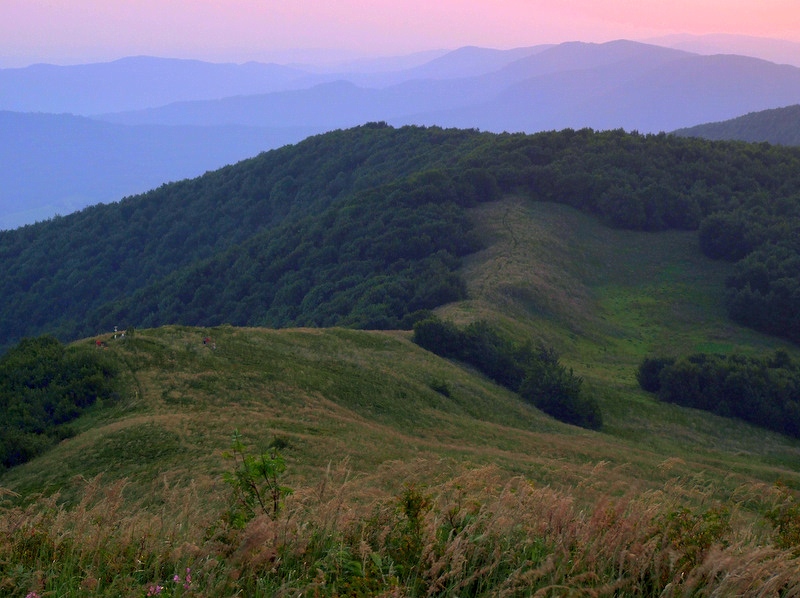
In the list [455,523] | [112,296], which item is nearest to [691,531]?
[455,523]

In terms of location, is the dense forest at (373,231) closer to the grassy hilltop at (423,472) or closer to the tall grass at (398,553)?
the grassy hilltop at (423,472)

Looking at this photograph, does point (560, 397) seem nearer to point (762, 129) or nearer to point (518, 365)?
point (518, 365)

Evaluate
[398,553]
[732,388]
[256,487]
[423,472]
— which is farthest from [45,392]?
[732,388]

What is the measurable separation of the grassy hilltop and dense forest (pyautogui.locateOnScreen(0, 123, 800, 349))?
4.61m

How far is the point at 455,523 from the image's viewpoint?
14.8ft

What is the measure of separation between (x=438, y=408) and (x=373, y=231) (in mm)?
30820

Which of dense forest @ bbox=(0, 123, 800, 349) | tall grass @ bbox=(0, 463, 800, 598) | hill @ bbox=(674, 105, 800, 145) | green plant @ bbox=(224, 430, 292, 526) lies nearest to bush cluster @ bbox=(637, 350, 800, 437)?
dense forest @ bbox=(0, 123, 800, 349)

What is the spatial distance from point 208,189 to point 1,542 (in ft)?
243

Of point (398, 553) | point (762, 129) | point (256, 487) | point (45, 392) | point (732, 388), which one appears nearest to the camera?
point (398, 553)

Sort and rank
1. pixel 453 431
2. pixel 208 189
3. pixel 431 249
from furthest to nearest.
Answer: pixel 208 189 → pixel 431 249 → pixel 453 431

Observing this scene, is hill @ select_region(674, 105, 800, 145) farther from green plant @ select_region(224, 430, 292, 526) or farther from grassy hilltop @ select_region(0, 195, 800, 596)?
green plant @ select_region(224, 430, 292, 526)

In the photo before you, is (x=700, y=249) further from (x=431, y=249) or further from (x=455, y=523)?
(x=455, y=523)

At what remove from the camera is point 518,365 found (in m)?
26.5

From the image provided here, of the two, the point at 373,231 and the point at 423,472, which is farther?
the point at 373,231
